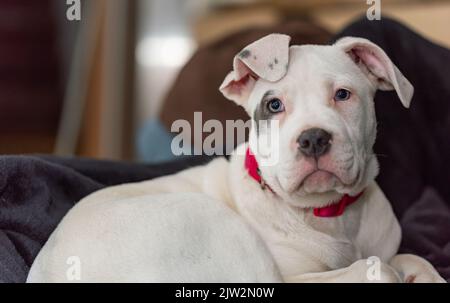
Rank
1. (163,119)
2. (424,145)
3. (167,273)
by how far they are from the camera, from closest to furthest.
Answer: (167,273)
(424,145)
(163,119)

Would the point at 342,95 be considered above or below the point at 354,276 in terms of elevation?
above

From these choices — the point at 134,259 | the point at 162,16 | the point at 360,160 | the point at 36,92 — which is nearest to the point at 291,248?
the point at 360,160

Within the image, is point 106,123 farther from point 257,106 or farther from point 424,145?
point 257,106

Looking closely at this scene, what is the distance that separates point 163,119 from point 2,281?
61.3 inches

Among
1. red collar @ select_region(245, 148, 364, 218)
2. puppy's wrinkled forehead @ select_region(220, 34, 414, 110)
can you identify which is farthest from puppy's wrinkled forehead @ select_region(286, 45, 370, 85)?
red collar @ select_region(245, 148, 364, 218)

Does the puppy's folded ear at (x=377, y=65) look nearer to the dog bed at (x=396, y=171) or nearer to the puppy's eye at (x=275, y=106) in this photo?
the puppy's eye at (x=275, y=106)

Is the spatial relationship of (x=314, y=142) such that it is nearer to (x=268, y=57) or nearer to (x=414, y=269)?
(x=268, y=57)

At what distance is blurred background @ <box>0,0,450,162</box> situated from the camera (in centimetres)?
345

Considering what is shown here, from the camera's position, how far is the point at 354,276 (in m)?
1.32

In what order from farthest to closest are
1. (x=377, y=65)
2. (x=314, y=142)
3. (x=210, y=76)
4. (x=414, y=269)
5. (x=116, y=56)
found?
1. (x=116, y=56)
2. (x=210, y=76)
3. (x=414, y=269)
4. (x=377, y=65)
5. (x=314, y=142)

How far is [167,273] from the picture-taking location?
1.21 metres

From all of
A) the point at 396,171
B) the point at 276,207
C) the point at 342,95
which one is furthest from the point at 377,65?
the point at 396,171

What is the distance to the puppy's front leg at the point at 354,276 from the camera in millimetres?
1299

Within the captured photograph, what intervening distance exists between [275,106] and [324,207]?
26 centimetres
